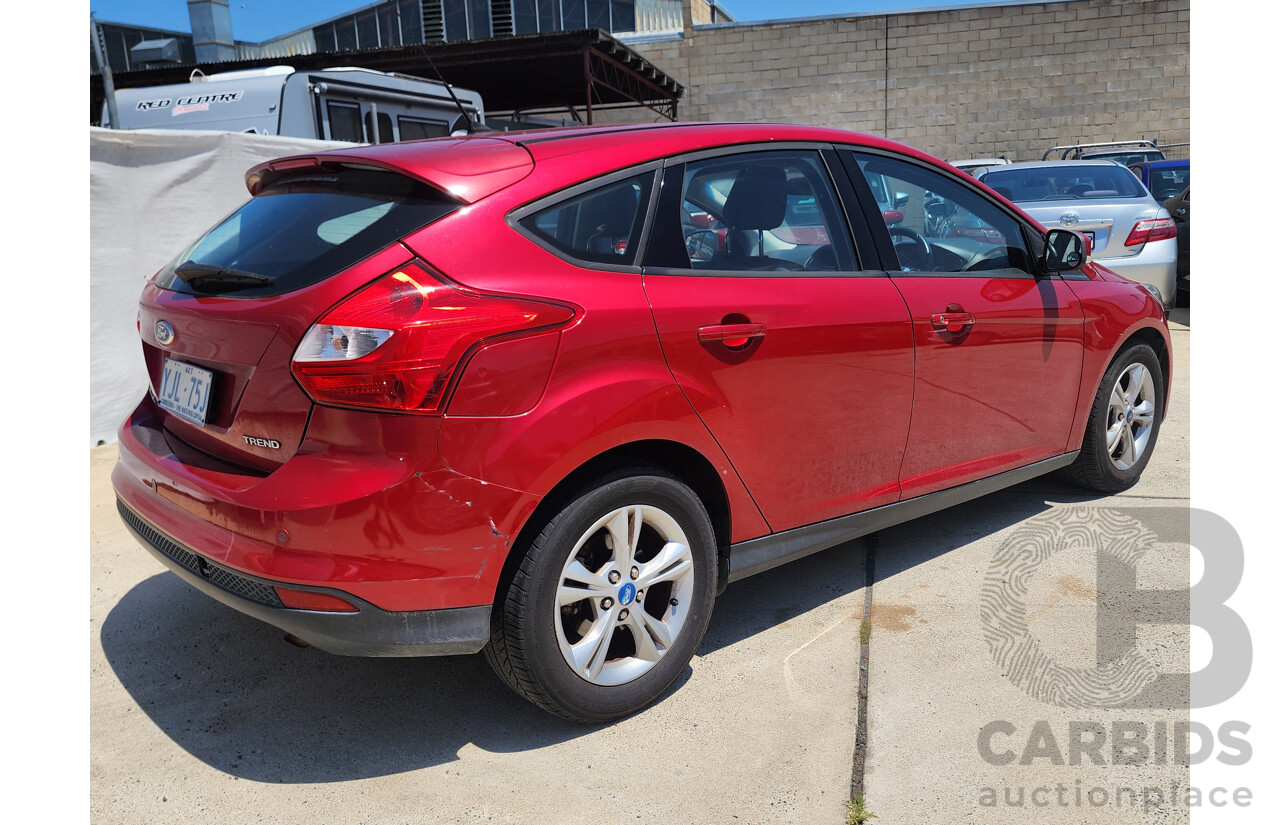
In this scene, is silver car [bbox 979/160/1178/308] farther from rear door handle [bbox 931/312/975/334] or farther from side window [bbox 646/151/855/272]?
side window [bbox 646/151/855/272]

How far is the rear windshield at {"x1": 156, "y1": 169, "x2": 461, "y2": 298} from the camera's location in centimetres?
235

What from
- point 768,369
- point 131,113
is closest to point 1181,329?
point 768,369

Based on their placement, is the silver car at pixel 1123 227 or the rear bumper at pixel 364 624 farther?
the silver car at pixel 1123 227

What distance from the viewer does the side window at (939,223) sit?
339cm

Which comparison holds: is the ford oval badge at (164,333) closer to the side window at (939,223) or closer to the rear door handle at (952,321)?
the side window at (939,223)

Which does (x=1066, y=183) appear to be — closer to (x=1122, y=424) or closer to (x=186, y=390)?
(x=1122, y=424)

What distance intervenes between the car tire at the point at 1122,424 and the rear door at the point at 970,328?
1.03 feet

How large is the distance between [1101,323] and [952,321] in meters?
1.11

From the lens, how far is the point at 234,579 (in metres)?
2.39

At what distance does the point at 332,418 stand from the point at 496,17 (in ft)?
92.0

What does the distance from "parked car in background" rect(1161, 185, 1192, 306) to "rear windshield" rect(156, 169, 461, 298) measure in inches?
433

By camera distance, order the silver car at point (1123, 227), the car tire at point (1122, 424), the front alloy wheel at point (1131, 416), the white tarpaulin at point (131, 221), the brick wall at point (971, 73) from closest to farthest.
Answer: the car tire at point (1122, 424), the front alloy wheel at point (1131, 416), the white tarpaulin at point (131, 221), the silver car at point (1123, 227), the brick wall at point (971, 73)

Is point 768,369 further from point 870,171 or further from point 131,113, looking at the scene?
point 131,113

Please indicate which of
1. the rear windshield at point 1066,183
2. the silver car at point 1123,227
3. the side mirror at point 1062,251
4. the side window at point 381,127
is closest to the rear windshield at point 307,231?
the side mirror at point 1062,251
